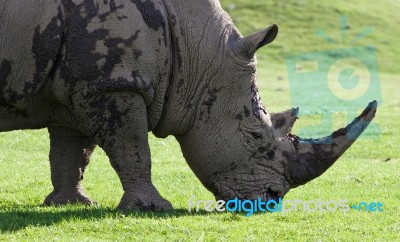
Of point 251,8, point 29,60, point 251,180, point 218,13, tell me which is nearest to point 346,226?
point 251,180

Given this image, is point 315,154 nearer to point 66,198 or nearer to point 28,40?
point 66,198

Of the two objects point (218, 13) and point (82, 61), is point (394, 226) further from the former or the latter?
point (82, 61)

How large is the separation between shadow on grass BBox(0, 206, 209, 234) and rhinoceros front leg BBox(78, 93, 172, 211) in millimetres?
218

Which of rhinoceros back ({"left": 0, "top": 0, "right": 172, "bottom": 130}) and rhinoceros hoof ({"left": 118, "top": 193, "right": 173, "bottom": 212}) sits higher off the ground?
rhinoceros back ({"left": 0, "top": 0, "right": 172, "bottom": 130})

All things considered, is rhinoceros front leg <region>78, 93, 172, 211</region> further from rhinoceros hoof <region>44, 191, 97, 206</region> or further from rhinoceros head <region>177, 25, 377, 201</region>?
rhinoceros hoof <region>44, 191, 97, 206</region>

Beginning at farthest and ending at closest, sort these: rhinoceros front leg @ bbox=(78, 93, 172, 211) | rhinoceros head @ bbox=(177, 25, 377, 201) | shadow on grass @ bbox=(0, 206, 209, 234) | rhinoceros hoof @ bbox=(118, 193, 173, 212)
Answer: rhinoceros head @ bbox=(177, 25, 377, 201) < rhinoceros hoof @ bbox=(118, 193, 173, 212) < rhinoceros front leg @ bbox=(78, 93, 172, 211) < shadow on grass @ bbox=(0, 206, 209, 234)

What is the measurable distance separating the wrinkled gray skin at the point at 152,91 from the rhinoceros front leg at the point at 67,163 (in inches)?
19.3

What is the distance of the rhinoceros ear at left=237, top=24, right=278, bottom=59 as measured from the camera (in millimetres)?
8789

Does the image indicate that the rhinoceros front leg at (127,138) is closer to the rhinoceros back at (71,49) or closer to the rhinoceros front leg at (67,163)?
the rhinoceros back at (71,49)

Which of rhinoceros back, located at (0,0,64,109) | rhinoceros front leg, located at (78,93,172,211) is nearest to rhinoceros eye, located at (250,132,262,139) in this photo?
rhinoceros front leg, located at (78,93,172,211)

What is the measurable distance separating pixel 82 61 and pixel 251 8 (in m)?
48.5

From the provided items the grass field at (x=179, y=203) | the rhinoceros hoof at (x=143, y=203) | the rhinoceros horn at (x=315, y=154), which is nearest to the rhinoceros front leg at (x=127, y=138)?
the rhinoceros hoof at (x=143, y=203)

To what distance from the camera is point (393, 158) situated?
15.2 metres

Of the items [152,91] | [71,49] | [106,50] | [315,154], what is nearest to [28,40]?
[71,49]
